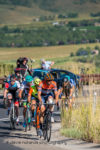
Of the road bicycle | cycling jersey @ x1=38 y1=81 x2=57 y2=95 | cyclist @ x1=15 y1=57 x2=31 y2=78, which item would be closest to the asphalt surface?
the road bicycle

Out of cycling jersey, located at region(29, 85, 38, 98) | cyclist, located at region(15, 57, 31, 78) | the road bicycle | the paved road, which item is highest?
cyclist, located at region(15, 57, 31, 78)

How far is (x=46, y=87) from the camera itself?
547 inches

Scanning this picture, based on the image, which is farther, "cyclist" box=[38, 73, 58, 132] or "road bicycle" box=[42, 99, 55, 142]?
"cyclist" box=[38, 73, 58, 132]

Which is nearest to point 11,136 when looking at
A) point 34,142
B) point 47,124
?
point 34,142

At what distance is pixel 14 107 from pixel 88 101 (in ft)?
7.94

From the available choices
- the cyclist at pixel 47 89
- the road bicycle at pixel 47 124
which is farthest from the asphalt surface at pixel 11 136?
the cyclist at pixel 47 89

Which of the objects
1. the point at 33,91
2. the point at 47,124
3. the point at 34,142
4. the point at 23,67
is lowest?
the point at 34,142

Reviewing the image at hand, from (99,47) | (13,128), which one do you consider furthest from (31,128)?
(99,47)

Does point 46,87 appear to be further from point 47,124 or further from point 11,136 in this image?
point 11,136

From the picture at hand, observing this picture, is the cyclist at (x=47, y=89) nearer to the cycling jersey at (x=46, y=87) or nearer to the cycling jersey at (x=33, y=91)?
the cycling jersey at (x=46, y=87)

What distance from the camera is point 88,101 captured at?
13.6 meters

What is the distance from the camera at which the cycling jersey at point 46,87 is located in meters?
13.8

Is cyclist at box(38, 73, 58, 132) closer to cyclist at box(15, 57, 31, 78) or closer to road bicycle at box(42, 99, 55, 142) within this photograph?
road bicycle at box(42, 99, 55, 142)

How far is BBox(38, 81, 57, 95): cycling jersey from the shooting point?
13.8m
